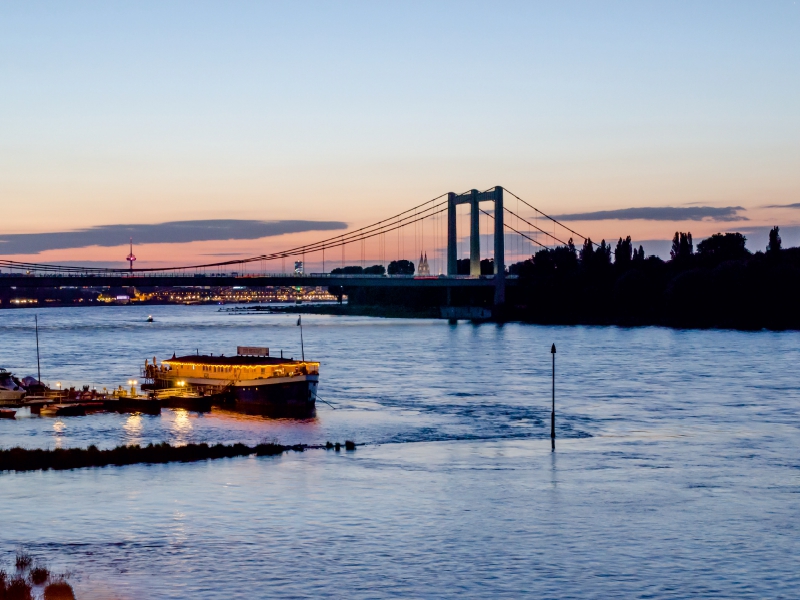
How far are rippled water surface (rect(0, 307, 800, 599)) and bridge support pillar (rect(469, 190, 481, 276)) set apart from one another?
93.3m

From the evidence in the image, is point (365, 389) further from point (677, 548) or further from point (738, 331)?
point (738, 331)

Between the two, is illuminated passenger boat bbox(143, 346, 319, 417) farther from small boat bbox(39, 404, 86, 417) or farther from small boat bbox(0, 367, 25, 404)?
small boat bbox(0, 367, 25, 404)

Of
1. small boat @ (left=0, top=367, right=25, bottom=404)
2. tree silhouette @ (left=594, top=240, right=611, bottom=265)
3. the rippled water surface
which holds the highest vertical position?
tree silhouette @ (left=594, top=240, right=611, bottom=265)

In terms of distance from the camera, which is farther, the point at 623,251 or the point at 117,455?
the point at 623,251

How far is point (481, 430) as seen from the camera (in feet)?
140

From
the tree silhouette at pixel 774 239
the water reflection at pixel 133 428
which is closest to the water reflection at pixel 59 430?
the water reflection at pixel 133 428

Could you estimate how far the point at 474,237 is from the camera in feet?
502

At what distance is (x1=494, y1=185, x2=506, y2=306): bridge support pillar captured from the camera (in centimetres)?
14775

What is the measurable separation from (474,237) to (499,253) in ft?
20.6

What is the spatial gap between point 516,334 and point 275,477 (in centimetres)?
9407

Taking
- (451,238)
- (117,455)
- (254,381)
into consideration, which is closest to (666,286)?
(451,238)

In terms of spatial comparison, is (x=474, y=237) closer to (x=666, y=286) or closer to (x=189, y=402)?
(x=666, y=286)

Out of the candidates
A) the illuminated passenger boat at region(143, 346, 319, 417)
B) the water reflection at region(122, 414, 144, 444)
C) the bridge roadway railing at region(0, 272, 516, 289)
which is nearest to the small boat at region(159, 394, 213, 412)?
the illuminated passenger boat at region(143, 346, 319, 417)

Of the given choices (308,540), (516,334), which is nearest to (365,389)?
(308,540)
